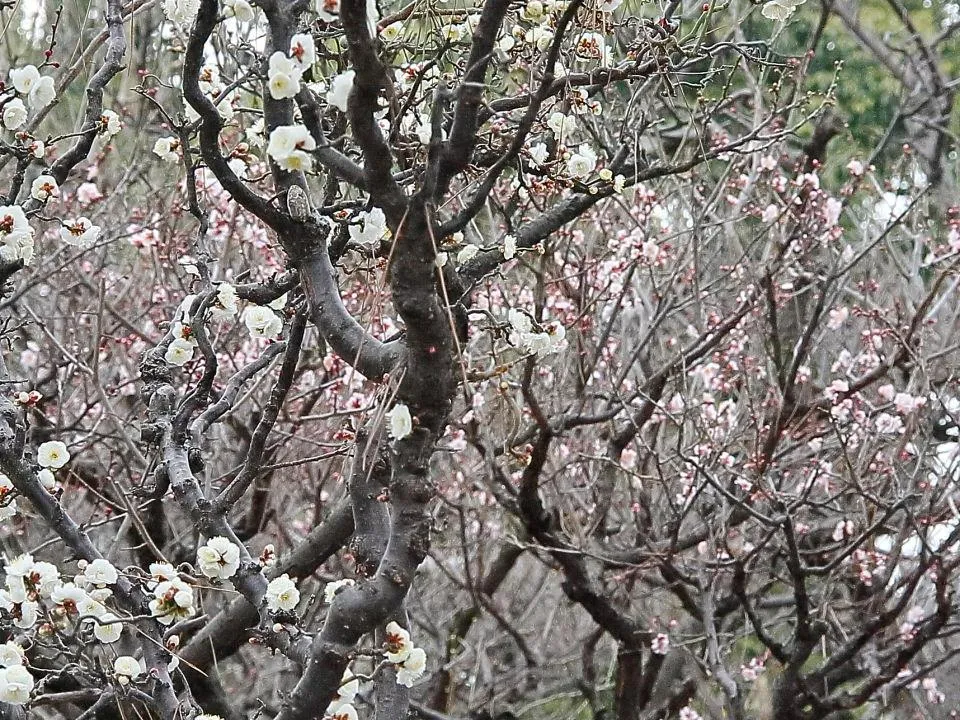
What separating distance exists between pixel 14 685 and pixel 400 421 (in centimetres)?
110

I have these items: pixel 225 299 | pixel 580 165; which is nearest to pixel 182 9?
pixel 225 299

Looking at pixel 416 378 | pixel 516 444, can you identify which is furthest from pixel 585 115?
pixel 416 378

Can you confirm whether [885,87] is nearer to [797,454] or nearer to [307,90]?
[797,454]

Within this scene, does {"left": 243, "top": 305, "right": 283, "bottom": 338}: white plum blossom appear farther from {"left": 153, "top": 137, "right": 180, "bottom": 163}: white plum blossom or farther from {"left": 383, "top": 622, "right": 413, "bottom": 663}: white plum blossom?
{"left": 383, "top": 622, "right": 413, "bottom": 663}: white plum blossom

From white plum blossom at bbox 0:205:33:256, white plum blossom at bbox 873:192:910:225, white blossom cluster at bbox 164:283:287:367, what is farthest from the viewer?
white plum blossom at bbox 873:192:910:225

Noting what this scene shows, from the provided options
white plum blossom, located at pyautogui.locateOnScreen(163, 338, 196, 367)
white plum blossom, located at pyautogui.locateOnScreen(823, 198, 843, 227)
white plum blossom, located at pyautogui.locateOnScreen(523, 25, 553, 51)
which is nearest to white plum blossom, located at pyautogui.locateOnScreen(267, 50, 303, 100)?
white plum blossom, located at pyautogui.locateOnScreen(163, 338, 196, 367)

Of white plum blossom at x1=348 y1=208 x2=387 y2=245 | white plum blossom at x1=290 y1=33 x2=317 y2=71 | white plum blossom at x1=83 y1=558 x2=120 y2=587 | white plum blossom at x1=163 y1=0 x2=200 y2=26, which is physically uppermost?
white plum blossom at x1=163 y1=0 x2=200 y2=26

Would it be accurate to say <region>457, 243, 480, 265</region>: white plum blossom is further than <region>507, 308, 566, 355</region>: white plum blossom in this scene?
Yes

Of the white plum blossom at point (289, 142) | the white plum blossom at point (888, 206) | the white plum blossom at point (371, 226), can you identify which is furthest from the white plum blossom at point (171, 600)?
the white plum blossom at point (888, 206)

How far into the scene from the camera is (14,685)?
2.15m

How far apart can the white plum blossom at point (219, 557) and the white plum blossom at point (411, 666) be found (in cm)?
48

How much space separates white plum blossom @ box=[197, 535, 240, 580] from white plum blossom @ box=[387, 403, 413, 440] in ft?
2.32

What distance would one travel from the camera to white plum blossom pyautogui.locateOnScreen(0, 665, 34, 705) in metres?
2.15

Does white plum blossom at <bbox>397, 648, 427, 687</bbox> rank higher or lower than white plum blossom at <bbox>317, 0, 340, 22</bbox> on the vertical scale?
lower
